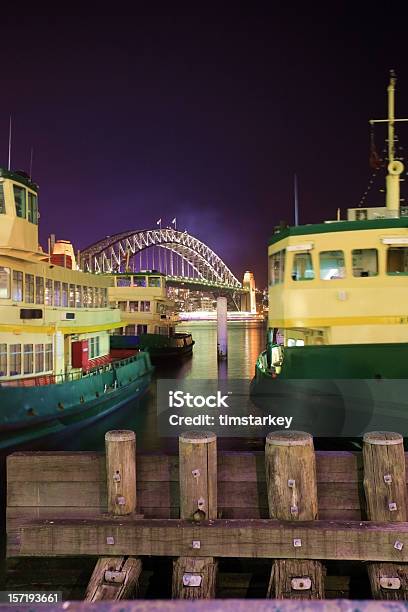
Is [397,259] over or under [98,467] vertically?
over

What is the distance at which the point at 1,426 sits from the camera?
11.1 meters

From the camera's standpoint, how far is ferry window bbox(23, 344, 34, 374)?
13.8m

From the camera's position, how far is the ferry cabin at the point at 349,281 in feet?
33.4

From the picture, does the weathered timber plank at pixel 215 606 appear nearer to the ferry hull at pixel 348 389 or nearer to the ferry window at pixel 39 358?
the ferry hull at pixel 348 389

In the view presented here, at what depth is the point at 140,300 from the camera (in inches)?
1656

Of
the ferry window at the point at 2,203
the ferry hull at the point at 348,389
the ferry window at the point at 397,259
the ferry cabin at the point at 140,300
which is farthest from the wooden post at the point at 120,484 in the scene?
the ferry cabin at the point at 140,300

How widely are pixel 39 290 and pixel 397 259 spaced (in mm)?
10174

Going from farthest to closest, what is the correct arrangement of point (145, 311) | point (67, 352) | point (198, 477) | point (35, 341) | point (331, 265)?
1. point (145, 311)
2. point (67, 352)
3. point (35, 341)
4. point (331, 265)
5. point (198, 477)

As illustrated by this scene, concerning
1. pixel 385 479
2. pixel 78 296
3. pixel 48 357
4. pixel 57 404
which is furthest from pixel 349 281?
pixel 78 296

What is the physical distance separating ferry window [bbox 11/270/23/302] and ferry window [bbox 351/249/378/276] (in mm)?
8840

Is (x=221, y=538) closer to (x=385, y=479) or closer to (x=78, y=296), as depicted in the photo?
(x=385, y=479)

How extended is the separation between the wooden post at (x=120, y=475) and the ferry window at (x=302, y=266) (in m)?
6.55

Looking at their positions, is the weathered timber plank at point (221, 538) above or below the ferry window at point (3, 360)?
below

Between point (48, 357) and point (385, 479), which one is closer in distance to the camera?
point (385, 479)
